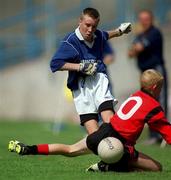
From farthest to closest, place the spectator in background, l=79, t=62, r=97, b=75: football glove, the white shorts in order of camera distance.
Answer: the spectator in background, the white shorts, l=79, t=62, r=97, b=75: football glove

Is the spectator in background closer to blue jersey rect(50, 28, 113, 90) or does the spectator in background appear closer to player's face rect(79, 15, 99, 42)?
blue jersey rect(50, 28, 113, 90)

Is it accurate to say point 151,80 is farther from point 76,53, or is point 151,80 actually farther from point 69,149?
point 69,149

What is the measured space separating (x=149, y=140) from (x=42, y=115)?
22.2 feet

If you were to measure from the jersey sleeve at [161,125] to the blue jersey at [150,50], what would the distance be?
5041 mm

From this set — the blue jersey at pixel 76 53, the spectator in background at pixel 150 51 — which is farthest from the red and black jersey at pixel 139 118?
the spectator in background at pixel 150 51

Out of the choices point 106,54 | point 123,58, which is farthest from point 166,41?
point 106,54

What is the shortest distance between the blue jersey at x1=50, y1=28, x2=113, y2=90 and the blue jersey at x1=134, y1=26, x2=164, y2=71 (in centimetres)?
391

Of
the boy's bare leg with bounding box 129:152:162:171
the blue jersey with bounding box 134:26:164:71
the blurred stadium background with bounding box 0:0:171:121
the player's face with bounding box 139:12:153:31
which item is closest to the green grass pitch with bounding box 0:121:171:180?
the boy's bare leg with bounding box 129:152:162:171

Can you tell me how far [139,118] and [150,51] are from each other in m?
5.16

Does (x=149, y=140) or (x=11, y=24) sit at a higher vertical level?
(x=11, y=24)

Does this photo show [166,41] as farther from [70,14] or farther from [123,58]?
[70,14]

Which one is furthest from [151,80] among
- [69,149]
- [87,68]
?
[69,149]

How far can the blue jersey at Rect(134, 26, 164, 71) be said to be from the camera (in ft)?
46.5

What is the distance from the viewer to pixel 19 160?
10719 mm
